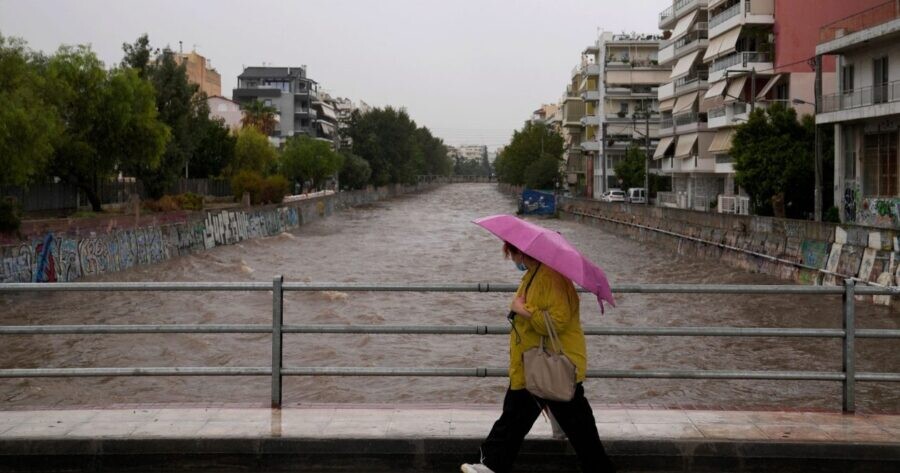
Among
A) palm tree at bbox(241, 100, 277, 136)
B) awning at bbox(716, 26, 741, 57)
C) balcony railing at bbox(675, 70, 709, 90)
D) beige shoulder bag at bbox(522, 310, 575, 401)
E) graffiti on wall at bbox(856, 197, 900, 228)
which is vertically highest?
palm tree at bbox(241, 100, 277, 136)

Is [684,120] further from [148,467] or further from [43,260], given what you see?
[148,467]

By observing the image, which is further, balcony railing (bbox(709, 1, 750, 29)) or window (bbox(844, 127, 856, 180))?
balcony railing (bbox(709, 1, 750, 29))

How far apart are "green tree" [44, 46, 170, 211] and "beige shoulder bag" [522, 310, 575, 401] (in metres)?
40.8

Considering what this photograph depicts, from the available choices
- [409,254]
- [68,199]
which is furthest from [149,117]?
[409,254]

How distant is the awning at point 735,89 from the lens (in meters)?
56.5

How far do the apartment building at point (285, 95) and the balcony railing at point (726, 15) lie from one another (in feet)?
258

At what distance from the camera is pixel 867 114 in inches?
1423


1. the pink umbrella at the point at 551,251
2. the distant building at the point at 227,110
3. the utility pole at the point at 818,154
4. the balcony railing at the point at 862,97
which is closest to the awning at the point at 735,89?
the balcony railing at the point at 862,97

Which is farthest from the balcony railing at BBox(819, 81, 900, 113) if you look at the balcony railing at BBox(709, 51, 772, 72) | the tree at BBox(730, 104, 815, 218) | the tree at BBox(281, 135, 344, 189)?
the tree at BBox(281, 135, 344, 189)

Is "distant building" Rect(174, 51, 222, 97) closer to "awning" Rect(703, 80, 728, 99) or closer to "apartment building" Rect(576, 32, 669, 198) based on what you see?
"apartment building" Rect(576, 32, 669, 198)

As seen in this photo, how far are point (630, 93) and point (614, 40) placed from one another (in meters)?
6.62

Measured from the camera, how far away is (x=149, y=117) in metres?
46.0

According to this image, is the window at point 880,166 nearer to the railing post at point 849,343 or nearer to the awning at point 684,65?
the awning at point 684,65

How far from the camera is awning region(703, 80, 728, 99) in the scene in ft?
191
